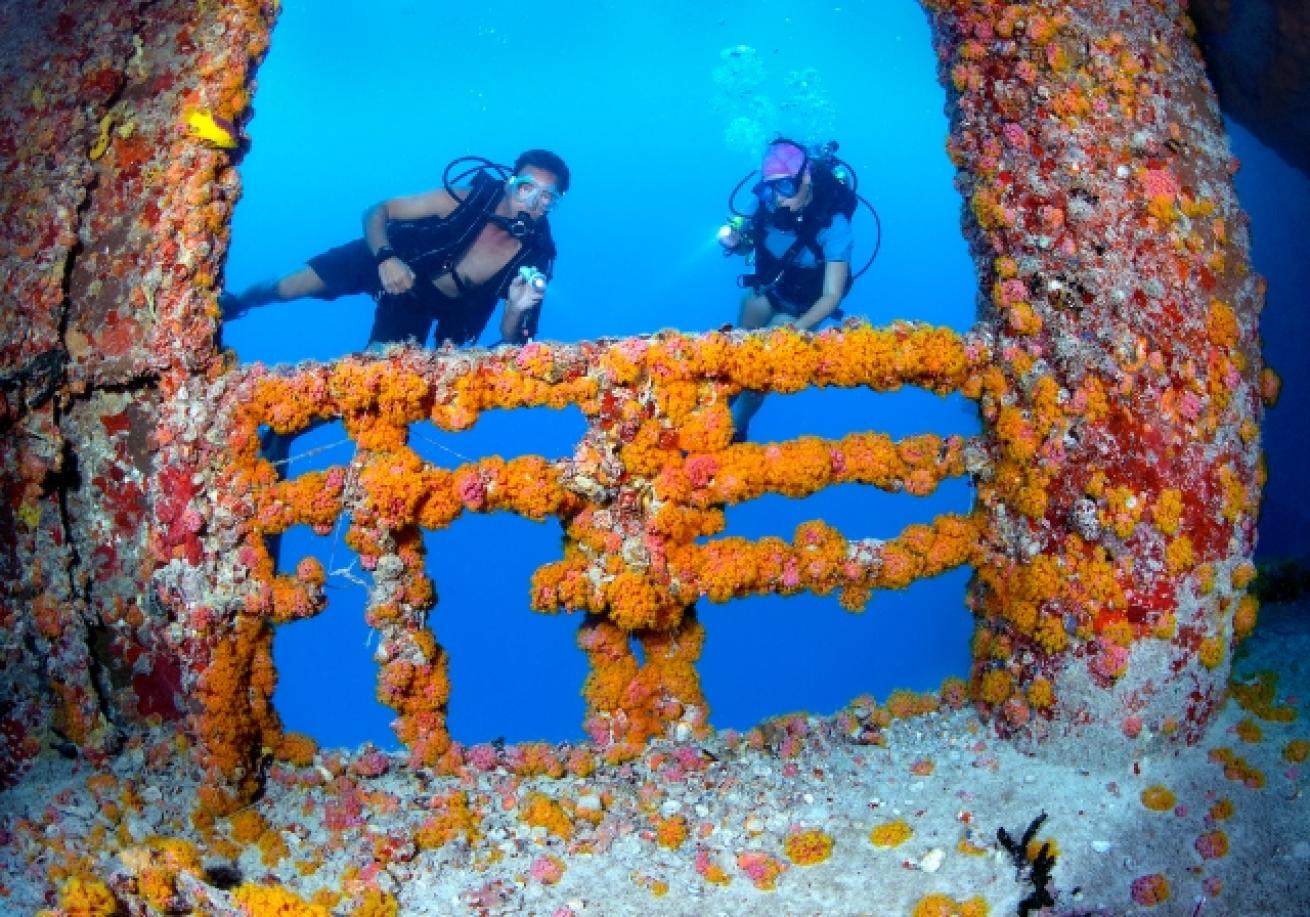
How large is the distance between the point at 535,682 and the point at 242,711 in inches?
1330

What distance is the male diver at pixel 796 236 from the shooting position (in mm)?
7039

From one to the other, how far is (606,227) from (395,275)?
3800 inches

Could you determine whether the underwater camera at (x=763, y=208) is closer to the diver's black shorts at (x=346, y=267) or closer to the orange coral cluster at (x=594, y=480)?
the diver's black shorts at (x=346, y=267)

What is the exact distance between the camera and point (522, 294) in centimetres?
608

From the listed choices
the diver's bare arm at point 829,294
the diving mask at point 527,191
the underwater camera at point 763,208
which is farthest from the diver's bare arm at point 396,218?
the diver's bare arm at point 829,294

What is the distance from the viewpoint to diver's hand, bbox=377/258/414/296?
19.8 ft

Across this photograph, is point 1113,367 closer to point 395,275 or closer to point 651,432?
point 651,432

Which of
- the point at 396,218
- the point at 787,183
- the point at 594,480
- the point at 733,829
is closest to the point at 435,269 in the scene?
the point at 396,218

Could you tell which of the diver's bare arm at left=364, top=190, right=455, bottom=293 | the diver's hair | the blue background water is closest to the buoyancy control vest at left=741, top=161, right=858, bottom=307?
the diver's hair

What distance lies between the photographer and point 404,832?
3281 millimetres

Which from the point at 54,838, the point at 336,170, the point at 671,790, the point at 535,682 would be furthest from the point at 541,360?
the point at 336,170

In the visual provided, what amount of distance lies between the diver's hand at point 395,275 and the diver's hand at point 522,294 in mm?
788

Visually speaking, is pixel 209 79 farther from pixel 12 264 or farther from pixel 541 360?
pixel 541 360

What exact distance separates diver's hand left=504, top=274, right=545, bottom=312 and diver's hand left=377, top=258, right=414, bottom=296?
2.58 feet
